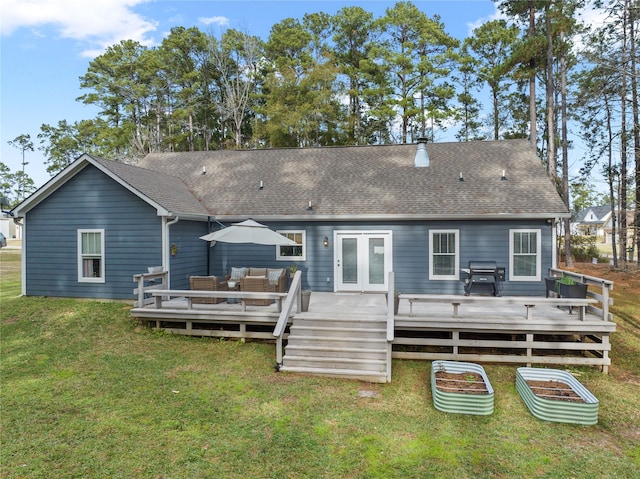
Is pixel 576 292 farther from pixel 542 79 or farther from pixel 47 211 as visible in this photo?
pixel 542 79

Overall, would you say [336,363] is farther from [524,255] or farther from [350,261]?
[524,255]

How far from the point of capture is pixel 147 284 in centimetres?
1034

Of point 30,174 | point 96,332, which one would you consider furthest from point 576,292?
point 30,174

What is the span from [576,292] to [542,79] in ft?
78.9

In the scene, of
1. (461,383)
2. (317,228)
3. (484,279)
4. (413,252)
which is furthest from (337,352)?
(317,228)

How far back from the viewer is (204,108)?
32156mm

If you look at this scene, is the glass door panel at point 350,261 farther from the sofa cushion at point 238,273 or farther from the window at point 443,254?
the sofa cushion at point 238,273

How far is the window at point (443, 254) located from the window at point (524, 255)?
1.46m

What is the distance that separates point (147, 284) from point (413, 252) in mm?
7220

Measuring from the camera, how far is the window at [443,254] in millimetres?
11055

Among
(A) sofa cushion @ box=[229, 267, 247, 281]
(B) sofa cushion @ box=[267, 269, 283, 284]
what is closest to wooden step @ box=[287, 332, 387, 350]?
(B) sofa cushion @ box=[267, 269, 283, 284]

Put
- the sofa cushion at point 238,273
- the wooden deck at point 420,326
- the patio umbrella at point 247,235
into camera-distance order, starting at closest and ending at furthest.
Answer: the wooden deck at point 420,326 < the patio umbrella at point 247,235 < the sofa cushion at point 238,273

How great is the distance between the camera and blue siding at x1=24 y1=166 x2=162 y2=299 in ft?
34.3

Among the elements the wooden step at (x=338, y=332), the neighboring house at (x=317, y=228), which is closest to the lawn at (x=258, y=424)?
the wooden step at (x=338, y=332)
